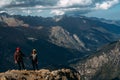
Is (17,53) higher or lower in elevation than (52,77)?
higher

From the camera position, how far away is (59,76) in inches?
2835

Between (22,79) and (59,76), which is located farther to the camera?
(59,76)

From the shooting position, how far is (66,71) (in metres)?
76.1

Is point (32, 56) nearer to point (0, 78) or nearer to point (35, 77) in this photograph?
point (35, 77)

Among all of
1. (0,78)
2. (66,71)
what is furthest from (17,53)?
(66,71)

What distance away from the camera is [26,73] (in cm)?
6938

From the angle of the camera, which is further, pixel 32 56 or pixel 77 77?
pixel 77 77

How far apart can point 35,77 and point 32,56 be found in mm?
4276

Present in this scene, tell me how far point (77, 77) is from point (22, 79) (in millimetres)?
15212

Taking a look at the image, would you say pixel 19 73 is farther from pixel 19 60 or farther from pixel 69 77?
pixel 69 77

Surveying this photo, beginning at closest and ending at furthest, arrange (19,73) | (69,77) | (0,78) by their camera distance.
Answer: (0,78) → (19,73) → (69,77)

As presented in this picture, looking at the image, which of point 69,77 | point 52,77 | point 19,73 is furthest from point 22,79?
point 69,77

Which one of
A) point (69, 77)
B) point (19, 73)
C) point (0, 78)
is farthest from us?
point (69, 77)

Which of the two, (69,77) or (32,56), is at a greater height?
(32,56)
